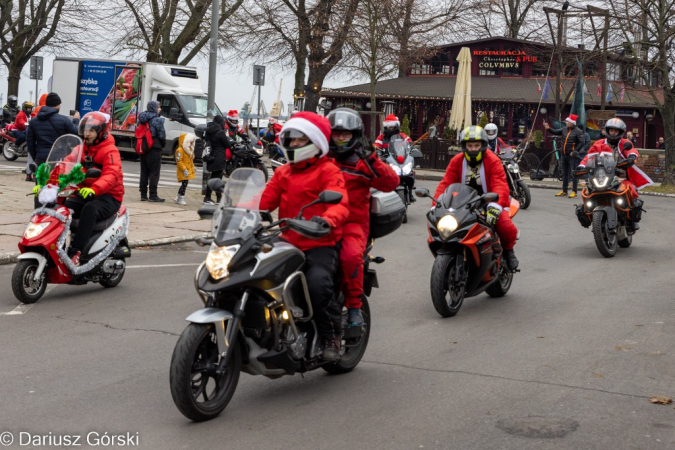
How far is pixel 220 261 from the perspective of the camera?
533 cm

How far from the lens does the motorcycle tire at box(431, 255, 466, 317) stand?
336 inches

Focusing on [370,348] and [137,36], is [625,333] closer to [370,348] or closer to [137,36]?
[370,348]

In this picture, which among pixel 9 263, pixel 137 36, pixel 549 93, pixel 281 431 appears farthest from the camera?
pixel 549 93

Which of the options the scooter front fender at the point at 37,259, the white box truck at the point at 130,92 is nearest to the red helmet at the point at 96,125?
the scooter front fender at the point at 37,259

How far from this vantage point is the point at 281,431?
5.34 m

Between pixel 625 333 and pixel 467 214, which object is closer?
pixel 625 333

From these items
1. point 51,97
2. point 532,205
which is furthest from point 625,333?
point 532,205

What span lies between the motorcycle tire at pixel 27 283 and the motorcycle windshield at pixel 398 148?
9.31 meters

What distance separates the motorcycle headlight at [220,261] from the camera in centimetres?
532

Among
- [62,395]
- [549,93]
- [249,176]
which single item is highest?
Answer: [549,93]

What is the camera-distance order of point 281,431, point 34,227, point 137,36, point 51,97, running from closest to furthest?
1. point 281,431
2. point 34,227
3. point 51,97
4. point 137,36

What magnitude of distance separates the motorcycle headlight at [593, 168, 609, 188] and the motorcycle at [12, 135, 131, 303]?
6486mm

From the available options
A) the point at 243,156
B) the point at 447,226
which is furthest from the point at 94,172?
the point at 243,156

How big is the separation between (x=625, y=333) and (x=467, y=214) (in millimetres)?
1699
